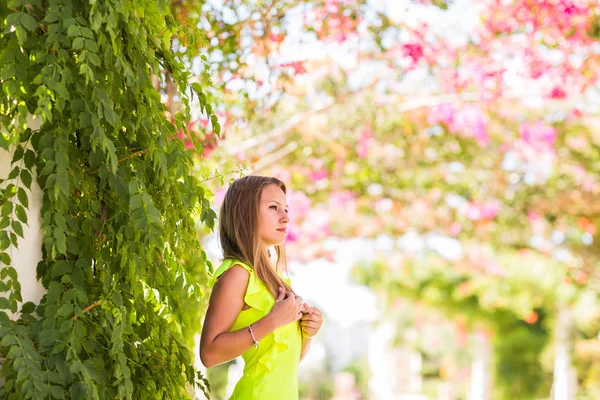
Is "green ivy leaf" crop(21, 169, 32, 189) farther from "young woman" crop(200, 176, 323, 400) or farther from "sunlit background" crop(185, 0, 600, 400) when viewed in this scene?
"sunlit background" crop(185, 0, 600, 400)

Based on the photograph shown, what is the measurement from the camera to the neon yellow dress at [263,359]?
2123 millimetres

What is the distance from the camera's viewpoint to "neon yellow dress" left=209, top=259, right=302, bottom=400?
2.12 m

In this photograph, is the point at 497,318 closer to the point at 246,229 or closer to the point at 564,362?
the point at 564,362

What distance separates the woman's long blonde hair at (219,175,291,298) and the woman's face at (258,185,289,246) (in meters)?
0.01

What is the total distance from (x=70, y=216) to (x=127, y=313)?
9.8 inches

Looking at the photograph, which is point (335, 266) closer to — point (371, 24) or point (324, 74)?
point (324, 74)

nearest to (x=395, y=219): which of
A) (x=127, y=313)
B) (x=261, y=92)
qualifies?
(x=261, y=92)

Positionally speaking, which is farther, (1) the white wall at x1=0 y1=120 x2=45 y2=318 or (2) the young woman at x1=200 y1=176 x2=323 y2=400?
(2) the young woman at x1=200 y1=176 x2=323 y2=400

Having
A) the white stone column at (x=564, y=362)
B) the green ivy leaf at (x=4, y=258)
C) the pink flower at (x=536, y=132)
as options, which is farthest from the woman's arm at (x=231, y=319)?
the white stone column at (x=564, y=362)

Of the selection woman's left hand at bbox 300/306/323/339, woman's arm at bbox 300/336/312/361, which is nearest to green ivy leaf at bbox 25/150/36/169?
woman's left hand at bbox 300/306/323/339

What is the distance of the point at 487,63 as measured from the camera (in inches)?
246

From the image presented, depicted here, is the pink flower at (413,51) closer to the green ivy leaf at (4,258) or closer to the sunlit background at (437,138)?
the sunlit background at (437,138)

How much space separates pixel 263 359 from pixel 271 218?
0.38 meters

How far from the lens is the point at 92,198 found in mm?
1771
